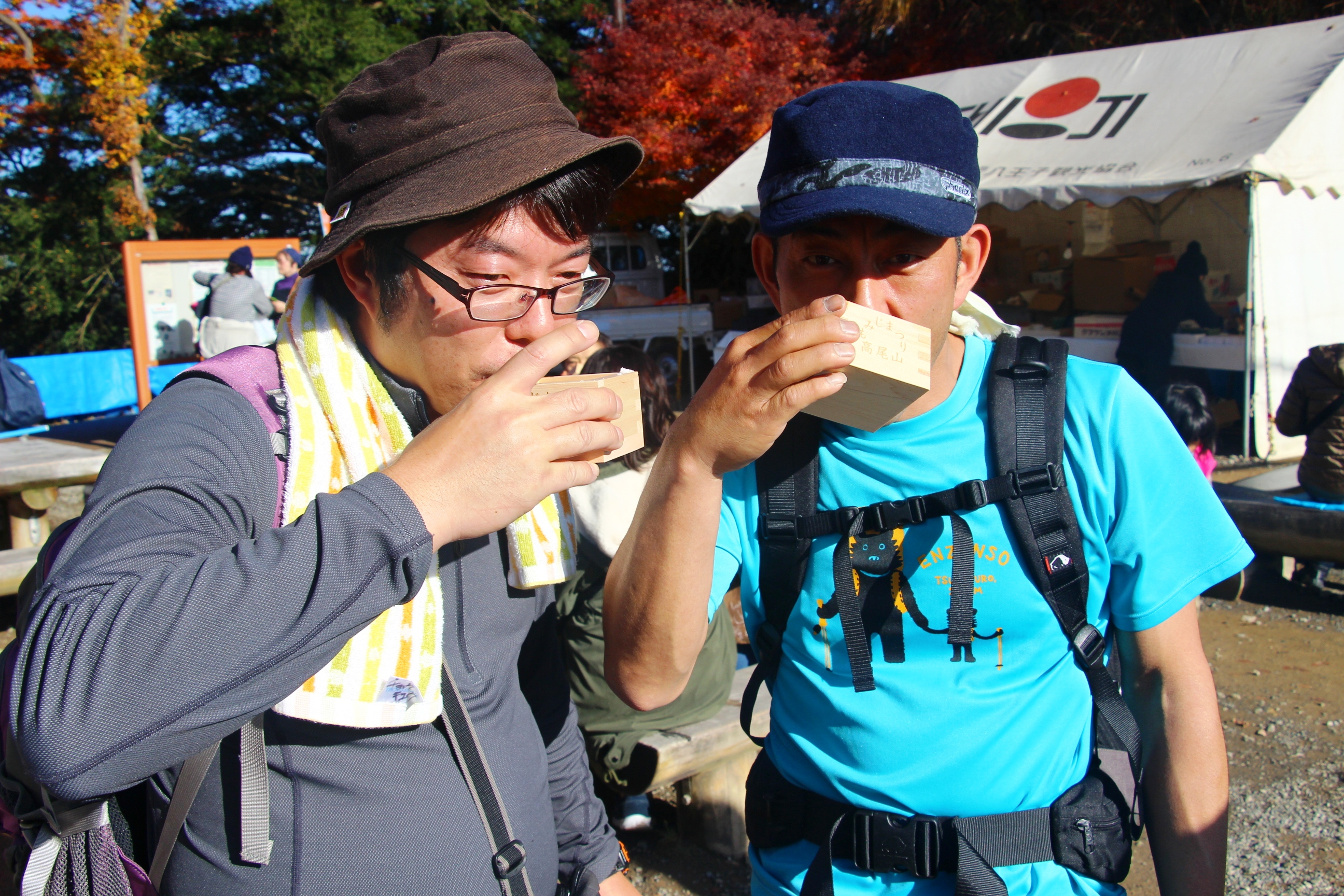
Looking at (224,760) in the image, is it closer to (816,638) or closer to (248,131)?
(816,638)

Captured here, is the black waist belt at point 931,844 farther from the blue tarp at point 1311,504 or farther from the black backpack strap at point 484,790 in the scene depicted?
the blue tarp at point 1311,504

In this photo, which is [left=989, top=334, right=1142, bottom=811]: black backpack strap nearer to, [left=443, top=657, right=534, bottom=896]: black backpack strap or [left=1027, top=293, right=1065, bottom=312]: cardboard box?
[left=443, top=657, right=534, bottom=896]: black backpack strap

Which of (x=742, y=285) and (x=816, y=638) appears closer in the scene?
(x=816, y=638)

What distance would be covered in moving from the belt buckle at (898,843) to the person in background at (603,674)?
5.74 ft

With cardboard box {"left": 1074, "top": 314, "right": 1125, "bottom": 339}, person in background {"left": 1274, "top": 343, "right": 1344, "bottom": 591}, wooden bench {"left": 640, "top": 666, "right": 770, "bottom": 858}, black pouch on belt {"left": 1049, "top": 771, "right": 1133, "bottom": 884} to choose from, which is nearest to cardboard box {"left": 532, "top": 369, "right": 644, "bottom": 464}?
black pouch on belt {"left": 1049, "top": 771, "right": 1133, "bottom": 884}

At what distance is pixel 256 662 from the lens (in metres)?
0.93

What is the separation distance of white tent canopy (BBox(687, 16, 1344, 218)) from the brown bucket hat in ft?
21.8

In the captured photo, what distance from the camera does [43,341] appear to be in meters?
19.6

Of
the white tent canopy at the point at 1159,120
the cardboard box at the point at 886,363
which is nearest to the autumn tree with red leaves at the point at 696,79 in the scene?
the white tent canopy at the point at 1159,120

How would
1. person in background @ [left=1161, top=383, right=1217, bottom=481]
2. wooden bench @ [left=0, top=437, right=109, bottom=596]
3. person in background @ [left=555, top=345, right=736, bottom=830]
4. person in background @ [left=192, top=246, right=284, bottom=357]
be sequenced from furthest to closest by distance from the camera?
person in background @ [left=192, top=246, right=284, bottom=357], wooden bench @ [left=0, top=437, right=109, bottom=596], person in background @ [left=1161, top=383, right=1217, bottom=481], person in background @ [left=555, top=345, right=736, bottom=830]

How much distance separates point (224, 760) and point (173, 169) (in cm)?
2130

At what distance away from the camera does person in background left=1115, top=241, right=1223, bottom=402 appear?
30.9ft

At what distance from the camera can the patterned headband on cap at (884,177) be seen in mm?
1423

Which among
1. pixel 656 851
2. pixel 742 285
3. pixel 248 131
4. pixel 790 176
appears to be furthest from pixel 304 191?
pixel 790 176
